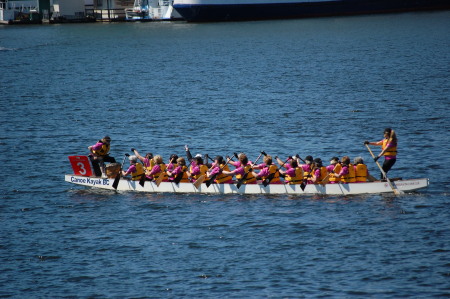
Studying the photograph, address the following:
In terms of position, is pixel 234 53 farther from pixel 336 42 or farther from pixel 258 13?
pixel 258 13

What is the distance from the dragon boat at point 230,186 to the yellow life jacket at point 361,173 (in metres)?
0.40

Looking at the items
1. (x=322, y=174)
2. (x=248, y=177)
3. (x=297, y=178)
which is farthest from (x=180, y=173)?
(x=322, y=174)

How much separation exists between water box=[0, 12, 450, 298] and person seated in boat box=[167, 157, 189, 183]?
91cm

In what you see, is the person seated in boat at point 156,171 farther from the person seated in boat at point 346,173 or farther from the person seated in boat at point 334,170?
the person seated in boat at point 346,173

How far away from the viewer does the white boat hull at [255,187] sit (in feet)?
117

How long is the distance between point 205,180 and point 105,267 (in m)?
9.16

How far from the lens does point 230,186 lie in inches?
1470

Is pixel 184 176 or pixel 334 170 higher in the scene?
pixel 334 170

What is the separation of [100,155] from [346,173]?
523 inches

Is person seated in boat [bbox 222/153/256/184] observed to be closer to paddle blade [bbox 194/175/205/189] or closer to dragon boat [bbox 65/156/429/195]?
dragon boat [bbox 65/156/429/195]

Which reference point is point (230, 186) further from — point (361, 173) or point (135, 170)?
point (361, 173)

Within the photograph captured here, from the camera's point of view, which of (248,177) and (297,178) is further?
(248,177)

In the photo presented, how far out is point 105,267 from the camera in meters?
29.7

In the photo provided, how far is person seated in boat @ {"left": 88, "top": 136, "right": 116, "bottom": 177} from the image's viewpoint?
39000 millimetres
